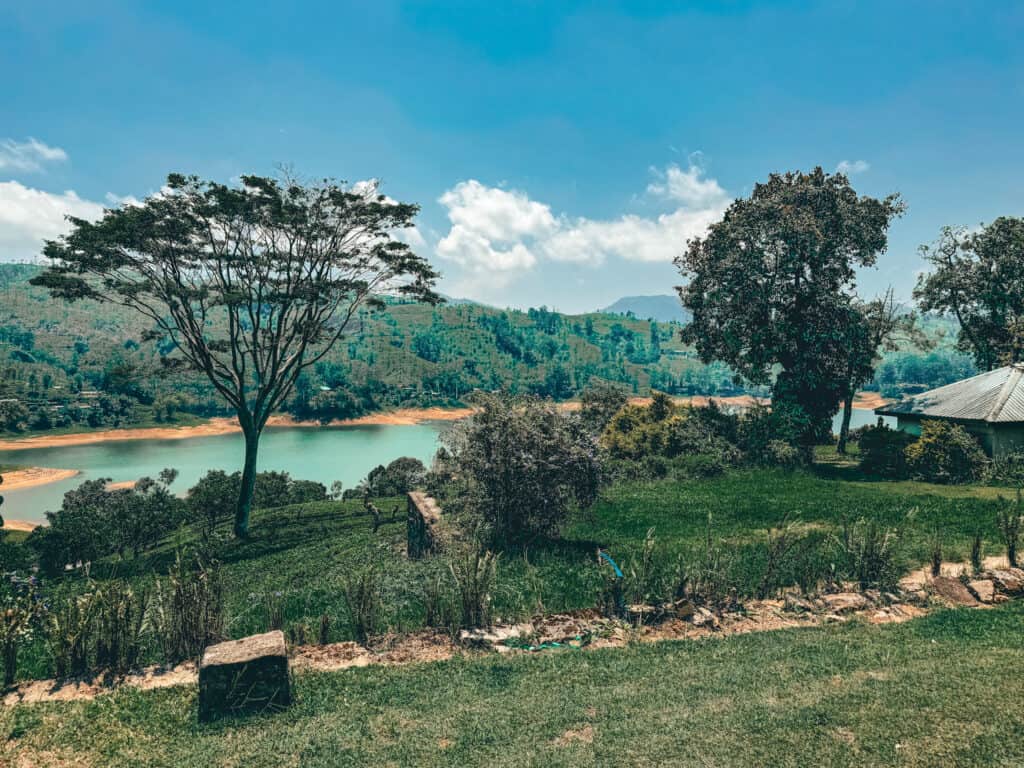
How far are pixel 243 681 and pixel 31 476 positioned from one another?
2739 inches

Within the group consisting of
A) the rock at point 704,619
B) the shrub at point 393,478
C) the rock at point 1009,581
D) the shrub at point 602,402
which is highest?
the shrub at point 602,402

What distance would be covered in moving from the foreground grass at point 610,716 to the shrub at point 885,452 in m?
14.1

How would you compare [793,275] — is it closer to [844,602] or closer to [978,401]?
[978,401]

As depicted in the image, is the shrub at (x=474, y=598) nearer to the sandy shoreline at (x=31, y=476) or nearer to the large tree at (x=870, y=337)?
the large tree at (x=870, y=337)

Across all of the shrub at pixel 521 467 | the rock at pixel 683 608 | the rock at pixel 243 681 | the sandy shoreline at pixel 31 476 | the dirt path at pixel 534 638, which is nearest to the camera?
the rock at pixel 243 681

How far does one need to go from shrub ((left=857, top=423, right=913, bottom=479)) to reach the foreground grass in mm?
14094

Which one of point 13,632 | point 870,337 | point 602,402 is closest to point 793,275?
point 870,337

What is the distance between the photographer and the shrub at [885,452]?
62.2 ft

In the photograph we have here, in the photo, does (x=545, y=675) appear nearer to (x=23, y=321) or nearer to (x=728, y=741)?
(x=728, y=741)

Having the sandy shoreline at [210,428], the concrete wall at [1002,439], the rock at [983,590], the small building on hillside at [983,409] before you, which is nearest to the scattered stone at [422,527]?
the rock at [983,590]

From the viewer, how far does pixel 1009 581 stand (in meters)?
8.43

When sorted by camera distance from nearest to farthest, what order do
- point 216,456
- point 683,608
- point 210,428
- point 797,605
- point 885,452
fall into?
point 683,608, point 797,605, point 885,452, point 216,456, point 210,428

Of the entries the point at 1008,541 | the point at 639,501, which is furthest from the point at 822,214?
the point at 1008,541

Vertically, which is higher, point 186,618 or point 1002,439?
point 1002,439
